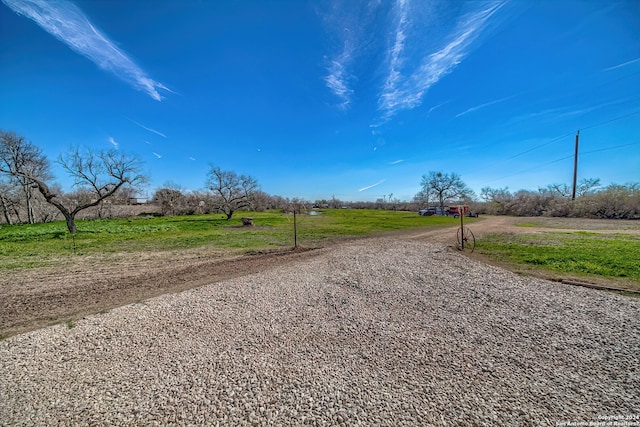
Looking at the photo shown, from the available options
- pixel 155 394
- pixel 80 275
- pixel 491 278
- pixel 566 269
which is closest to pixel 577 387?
pixel 491 278

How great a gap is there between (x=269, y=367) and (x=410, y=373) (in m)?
1.96

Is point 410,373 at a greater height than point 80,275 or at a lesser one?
lesser

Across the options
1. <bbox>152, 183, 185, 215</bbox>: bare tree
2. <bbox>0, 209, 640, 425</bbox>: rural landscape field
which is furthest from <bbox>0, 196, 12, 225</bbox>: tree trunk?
<bbox>0, 209, 640, 425</bbox>: rural landscape field

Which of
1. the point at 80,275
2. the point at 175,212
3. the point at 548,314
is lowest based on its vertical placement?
the point at 548,314

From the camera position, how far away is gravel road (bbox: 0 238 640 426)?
2379 millimetres

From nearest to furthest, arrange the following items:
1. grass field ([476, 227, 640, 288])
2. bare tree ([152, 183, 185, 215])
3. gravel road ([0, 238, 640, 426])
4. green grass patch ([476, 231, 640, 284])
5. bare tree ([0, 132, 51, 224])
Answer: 1. gravel road ([0, 238, 640, 426])
2. grass field ([476, 227, 640, 288])
3. green grass patch ([476, 231, 640, 284])
4. bare tree ([0, 132, 51, 224])
5. bare tree ([152, 183, 185, 215])

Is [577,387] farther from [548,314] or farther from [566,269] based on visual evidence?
[566,269]

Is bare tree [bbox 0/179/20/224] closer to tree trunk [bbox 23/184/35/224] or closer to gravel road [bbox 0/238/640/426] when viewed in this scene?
tree trunk [bbox 23/184/35/224]

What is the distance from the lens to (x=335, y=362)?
3.18 metres

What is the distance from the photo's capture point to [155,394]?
2.60m

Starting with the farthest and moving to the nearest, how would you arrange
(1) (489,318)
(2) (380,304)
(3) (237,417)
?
1. (2) (380,304)
2. (1) (489,318)
3. (3) (237,417)

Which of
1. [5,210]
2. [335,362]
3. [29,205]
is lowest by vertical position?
[335,362]

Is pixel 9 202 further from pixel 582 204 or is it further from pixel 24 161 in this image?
pixel 582 204

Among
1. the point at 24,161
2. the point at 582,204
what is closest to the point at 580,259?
the point at 582,204
